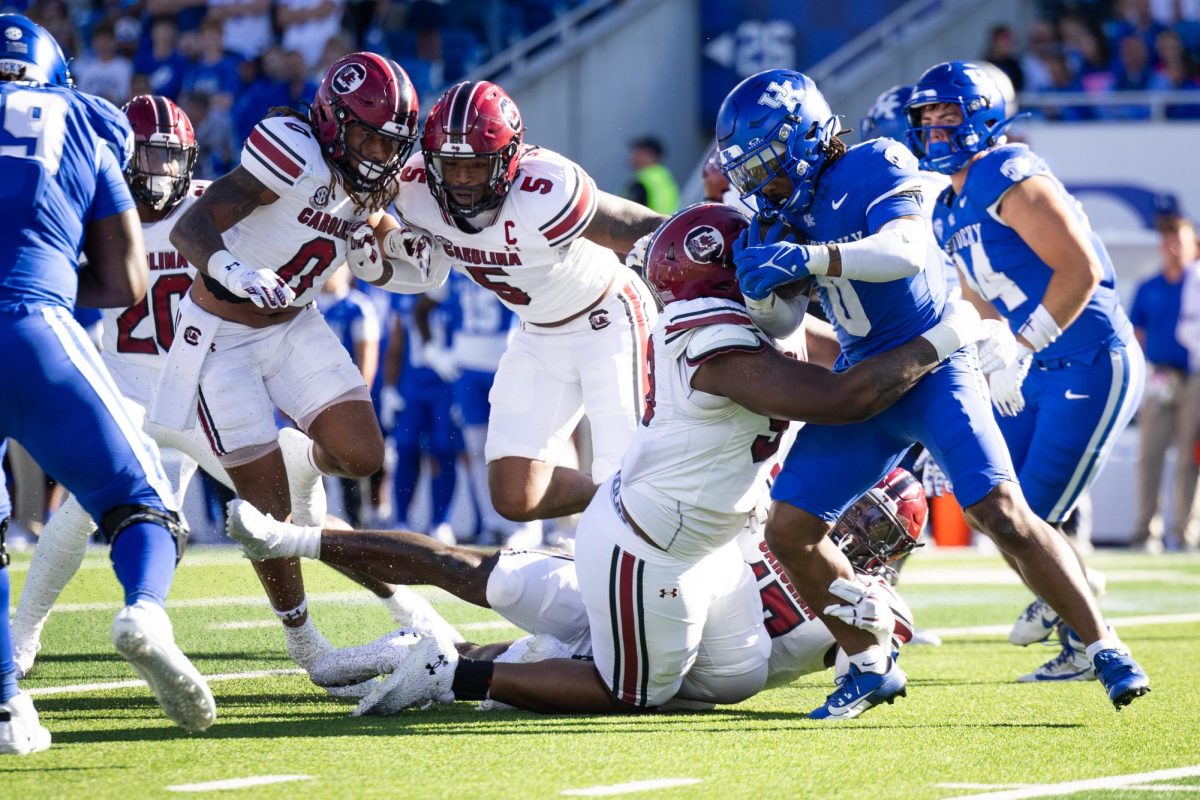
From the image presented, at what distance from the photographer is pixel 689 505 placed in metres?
4.21

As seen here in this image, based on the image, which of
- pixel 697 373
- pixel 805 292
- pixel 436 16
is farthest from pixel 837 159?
pixel 436 16

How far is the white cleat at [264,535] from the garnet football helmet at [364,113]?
120cm

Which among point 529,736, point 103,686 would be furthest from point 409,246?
point 529,736

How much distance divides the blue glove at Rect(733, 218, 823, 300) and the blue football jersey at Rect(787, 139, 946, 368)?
0.23m

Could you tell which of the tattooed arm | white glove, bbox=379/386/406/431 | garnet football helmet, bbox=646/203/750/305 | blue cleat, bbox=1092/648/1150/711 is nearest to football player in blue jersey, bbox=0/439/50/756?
the tattooed arm

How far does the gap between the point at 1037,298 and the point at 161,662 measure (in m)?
3.35

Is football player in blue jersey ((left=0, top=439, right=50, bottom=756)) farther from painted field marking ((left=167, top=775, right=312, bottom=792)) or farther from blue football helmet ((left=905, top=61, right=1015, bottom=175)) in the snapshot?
blue football helmet ((left=905, top=61, right=1015, bottom=175))

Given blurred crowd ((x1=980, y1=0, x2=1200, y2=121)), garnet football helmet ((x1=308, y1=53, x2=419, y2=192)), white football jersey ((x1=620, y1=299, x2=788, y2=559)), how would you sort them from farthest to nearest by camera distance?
blurred crowd ((x1=980, y1=0, x2=1200, y2=121)) → garnet football helmet ((x1=308, y1=53, x2=419, y2=192)) → white football jersey ((x1=620, y1=299, x2=788, y2=559))

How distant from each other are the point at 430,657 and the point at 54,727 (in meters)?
0.97

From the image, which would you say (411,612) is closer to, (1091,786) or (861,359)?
(861,359)

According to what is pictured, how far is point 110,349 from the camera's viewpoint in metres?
6.19

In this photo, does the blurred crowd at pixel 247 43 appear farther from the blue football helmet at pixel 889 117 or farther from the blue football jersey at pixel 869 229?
the blue football jersey at pixel 869 229

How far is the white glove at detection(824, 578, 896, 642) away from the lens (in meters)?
4.26

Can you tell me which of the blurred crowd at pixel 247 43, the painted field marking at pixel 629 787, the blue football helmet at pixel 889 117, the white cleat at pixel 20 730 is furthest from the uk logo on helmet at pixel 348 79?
the blurred crowd at pixel 247 43
